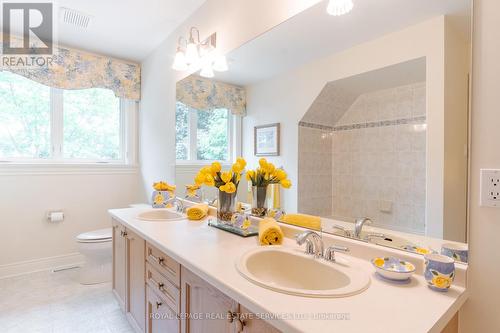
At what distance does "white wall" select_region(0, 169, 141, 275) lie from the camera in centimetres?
256

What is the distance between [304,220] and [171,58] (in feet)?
6.68

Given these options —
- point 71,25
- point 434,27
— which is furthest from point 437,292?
point 71,25

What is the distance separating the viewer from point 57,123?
2771mm

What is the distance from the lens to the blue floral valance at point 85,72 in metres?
2.58

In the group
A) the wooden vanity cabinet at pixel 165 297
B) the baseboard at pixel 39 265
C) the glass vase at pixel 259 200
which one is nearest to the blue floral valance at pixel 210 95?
the glass vase at pixel 259 200

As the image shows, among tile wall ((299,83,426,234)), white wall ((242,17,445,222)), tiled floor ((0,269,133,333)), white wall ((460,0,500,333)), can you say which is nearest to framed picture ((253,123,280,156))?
white wall ((242,17,445,222))

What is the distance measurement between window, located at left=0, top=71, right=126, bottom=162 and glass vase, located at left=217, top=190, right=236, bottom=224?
211cm

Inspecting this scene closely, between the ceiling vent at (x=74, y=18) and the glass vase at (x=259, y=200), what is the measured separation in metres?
2.08

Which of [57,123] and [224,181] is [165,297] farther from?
[57,123]

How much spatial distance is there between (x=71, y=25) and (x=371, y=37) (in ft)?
8.35

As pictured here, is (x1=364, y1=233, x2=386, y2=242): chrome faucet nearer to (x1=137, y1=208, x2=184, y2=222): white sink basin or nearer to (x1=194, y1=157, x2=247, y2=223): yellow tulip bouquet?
(x1=194, y1=157, x2=247, y2=223): yellow tulip bouquet

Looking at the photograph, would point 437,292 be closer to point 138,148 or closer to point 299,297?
point 299,297

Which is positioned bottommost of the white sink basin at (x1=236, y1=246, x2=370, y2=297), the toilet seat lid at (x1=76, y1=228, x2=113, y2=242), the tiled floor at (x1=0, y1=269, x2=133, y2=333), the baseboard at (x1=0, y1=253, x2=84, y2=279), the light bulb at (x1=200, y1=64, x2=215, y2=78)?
Answer: the tiled floor at (x1=0, y1=269, x2=133, y2=333)

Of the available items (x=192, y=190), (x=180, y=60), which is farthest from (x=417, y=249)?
(x=180, y=60)
